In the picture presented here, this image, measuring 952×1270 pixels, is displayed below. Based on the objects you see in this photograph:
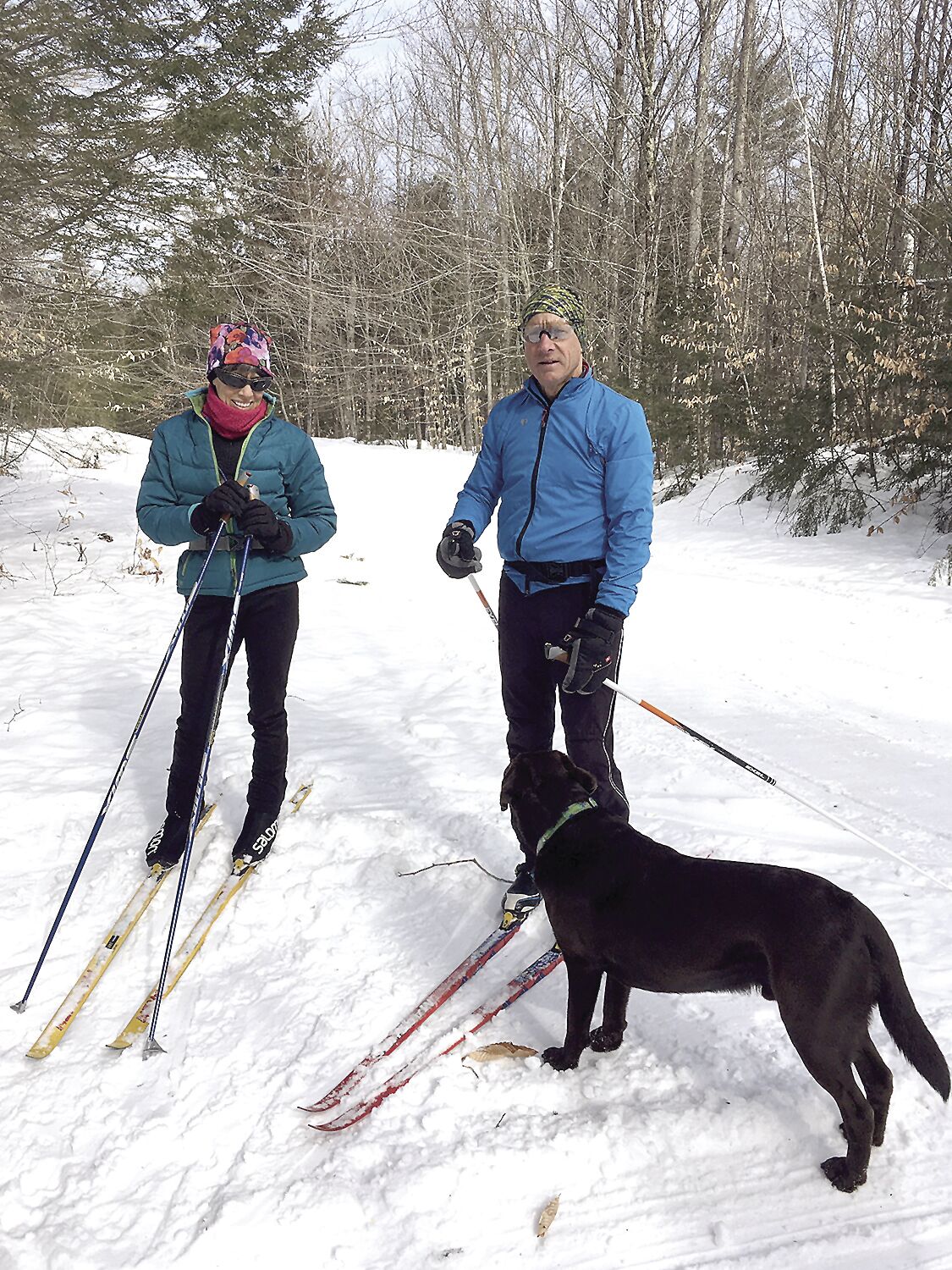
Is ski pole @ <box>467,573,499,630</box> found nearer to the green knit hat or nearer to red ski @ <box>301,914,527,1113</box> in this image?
the green knit hat

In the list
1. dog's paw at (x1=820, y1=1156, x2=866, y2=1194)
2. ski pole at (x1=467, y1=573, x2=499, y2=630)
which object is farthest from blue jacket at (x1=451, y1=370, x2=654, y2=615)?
dog's paw at (x1=820, y1=1156, x2=866, y2=1194)

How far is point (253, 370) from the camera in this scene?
325 centimetres

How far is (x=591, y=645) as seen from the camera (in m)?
2.65

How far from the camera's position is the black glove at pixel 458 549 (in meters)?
3.20

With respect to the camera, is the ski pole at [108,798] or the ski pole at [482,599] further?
the ski pole at [482,599]

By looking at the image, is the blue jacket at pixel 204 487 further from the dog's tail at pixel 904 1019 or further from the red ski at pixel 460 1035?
the dog's tail at pixel 904 1019

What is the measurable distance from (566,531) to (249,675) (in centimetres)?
155

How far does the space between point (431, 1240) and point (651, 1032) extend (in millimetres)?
934

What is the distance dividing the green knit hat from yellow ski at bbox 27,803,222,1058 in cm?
267

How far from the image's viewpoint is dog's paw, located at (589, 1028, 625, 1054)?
8.20 ft

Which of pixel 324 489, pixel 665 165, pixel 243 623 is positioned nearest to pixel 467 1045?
pixel 243 623

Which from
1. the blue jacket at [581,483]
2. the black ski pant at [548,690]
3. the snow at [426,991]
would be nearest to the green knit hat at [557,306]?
the blue jacket at [581,483]

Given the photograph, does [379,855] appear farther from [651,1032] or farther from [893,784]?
[893,784]

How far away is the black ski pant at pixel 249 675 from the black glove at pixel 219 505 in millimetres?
312
